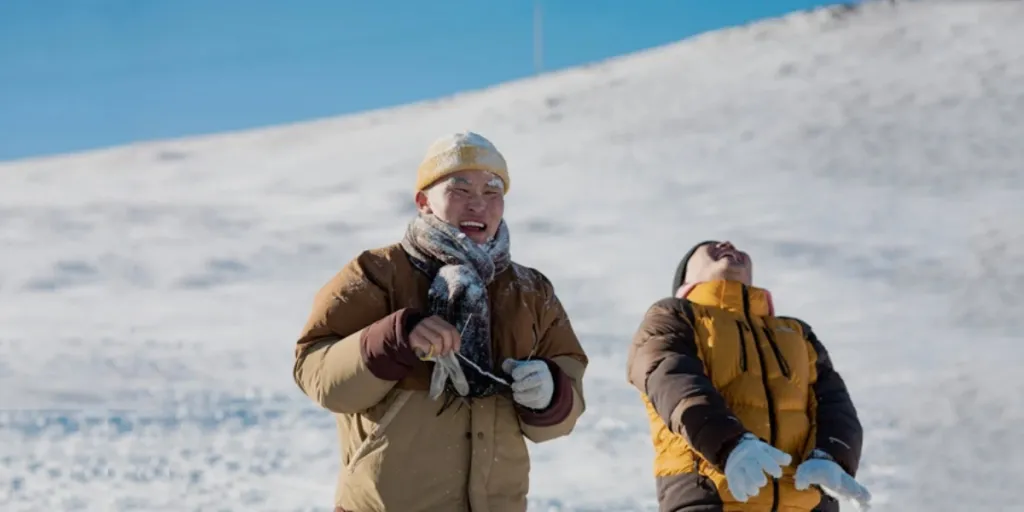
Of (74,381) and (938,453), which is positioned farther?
(74,381)

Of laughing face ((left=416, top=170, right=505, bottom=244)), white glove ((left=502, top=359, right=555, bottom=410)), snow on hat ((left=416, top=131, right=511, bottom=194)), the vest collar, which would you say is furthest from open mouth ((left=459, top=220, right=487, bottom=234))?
the vest collar

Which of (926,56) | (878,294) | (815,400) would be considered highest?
(926,56)

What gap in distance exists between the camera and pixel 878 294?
11.3 meters

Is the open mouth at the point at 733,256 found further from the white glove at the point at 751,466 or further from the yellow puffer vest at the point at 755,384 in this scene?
the white glove at the point at 751,466

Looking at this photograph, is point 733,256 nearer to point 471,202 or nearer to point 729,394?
point 729,394

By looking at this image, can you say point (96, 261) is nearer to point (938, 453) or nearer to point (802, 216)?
point (802, 216)

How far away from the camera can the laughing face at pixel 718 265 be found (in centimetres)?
356

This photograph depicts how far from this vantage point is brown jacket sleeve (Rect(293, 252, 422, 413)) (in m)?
2.49

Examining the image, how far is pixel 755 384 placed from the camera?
325 cm

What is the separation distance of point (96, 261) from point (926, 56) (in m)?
16.4

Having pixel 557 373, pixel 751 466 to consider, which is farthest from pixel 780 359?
pixel 557 373

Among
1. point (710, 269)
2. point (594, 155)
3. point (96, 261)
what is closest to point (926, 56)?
point (594, 155)

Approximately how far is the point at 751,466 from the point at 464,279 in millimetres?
866

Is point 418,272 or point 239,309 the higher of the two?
point 239,309
